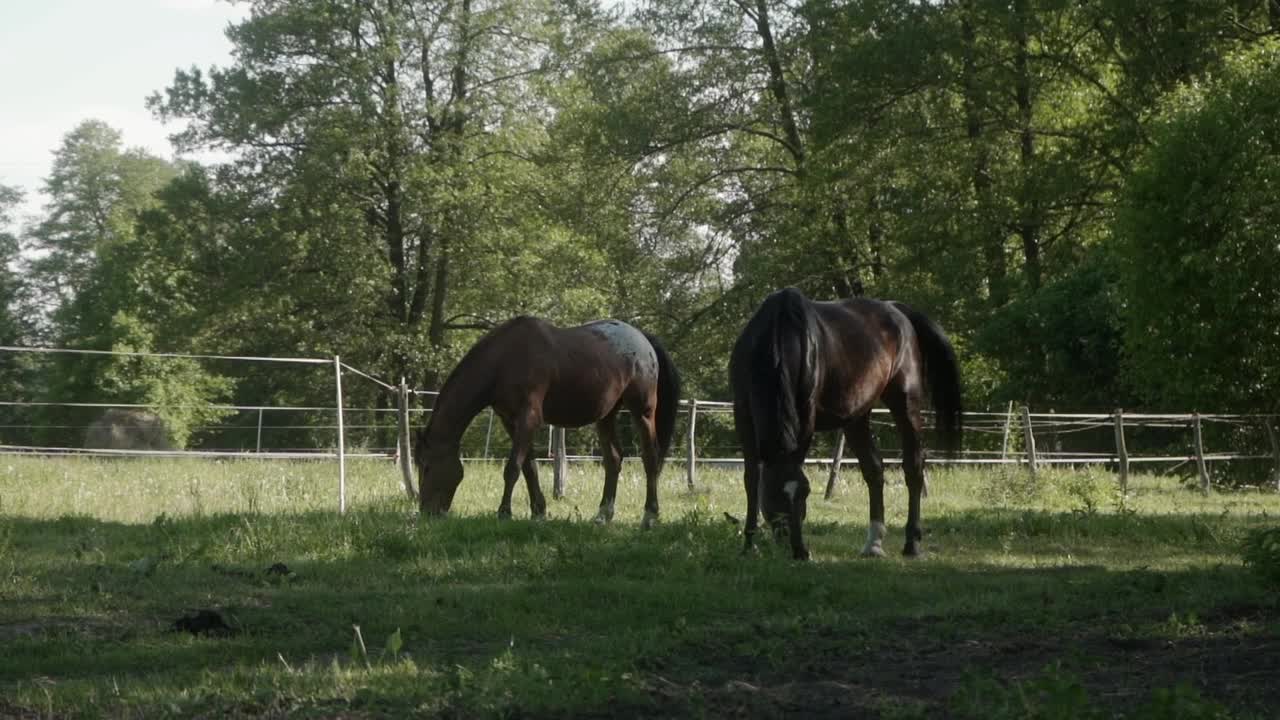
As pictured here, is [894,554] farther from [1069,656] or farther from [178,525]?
[178,525]

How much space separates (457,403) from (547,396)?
38.5 inches

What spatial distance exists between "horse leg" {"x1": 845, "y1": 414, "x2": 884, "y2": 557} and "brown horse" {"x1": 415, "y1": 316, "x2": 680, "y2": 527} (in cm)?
197

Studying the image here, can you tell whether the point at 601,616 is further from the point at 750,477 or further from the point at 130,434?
the point at 130,434

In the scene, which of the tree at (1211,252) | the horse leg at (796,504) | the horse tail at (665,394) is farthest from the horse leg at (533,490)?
the tree at (1211,252)

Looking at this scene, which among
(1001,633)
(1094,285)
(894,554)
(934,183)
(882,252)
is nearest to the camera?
(1001,633)

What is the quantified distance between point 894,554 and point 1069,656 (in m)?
4.58

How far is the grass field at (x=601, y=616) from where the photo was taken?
5.12 meters

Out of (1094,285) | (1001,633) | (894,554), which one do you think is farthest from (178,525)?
(1094,285)

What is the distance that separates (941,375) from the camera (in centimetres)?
1177

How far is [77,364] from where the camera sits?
40844 millimetres

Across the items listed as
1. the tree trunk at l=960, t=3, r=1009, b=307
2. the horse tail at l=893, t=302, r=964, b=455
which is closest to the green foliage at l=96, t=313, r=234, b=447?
the tree trunk at l=960, t=3, r=1009, b=307

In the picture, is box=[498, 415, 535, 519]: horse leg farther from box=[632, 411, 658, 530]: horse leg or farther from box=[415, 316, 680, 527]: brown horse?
box=[632, 411, 658, 530]: horse leg

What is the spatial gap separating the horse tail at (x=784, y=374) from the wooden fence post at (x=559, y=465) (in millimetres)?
6143

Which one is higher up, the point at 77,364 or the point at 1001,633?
the point at 77,364
